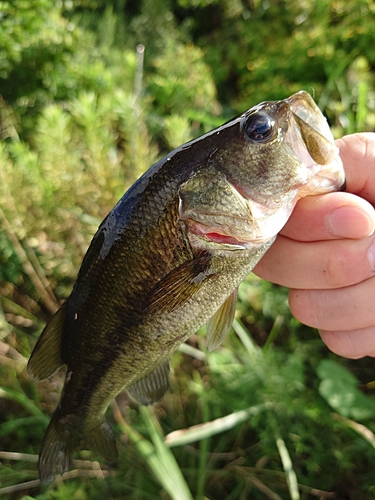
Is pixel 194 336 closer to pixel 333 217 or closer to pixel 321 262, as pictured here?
pixel 321 262

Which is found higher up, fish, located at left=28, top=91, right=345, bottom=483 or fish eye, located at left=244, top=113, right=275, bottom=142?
fish eye, located at left=244, top=113, right=275, bottom=142

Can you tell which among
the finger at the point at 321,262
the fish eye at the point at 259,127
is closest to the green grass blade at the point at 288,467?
the finger at the point at 321,262

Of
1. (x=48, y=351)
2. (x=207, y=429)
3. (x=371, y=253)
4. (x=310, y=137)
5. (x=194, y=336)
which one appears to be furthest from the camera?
(x=194, y=336)

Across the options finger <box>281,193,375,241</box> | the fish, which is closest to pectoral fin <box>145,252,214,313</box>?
the fish

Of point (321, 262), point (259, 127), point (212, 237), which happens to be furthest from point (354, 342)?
point (259, 127)

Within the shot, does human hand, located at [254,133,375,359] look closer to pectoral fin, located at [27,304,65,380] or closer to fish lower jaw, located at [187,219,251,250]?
fish lower jaw, located at [187,219,251,250]

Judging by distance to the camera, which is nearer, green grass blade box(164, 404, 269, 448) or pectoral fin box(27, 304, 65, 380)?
pectoral fin box(27, 304, 65, 380)
